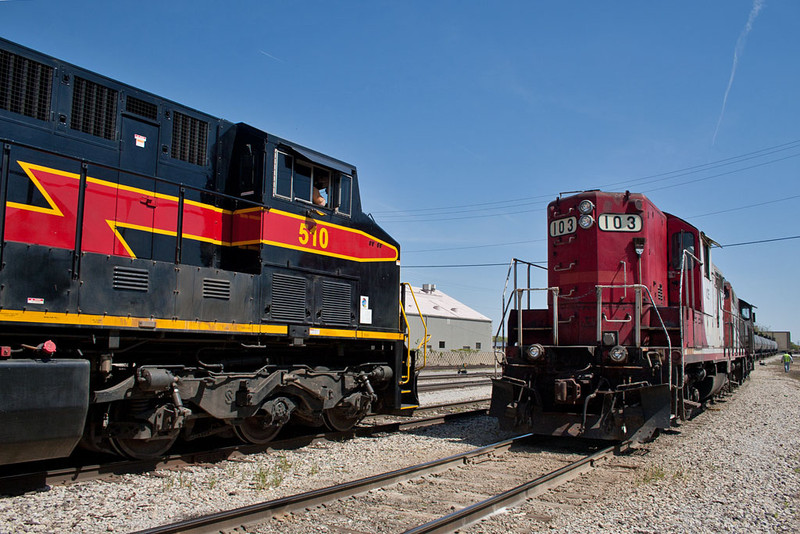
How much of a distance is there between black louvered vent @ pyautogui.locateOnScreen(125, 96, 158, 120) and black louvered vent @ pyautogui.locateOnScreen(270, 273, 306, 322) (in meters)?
2.24

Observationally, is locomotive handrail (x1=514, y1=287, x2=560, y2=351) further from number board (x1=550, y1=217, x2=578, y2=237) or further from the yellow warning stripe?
the yellow warning stripe

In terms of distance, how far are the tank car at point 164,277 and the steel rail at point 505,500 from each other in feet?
9.57

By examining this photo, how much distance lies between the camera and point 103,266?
204 inches

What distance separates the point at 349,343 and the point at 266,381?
179 centimetres

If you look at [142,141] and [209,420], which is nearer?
[142,141]

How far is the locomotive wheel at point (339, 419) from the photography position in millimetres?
8134

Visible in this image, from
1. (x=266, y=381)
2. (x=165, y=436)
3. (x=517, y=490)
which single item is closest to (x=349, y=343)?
(x=266, y=381)

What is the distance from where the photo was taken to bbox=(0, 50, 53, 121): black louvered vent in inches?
211

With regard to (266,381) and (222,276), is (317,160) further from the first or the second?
(266,381)

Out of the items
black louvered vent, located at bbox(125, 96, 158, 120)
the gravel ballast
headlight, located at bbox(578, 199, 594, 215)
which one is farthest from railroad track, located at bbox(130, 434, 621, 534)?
black louvered vent, located at bbox(125, 96, 158, 120)

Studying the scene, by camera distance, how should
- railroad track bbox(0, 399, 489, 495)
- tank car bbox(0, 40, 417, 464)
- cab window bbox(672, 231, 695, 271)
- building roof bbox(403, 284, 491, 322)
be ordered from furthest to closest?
building roof bbox(403, 284, 491, 322), cab window bbox(672, 231, 695, 271), railroad track bbox(0, 399, 489, 495), tank car bbox(0, 40, 417, 464)

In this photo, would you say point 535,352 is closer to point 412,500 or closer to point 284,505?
point 412,500

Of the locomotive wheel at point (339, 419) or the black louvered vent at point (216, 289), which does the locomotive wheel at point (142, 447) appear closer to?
the black louvered vent at point (216, 289)

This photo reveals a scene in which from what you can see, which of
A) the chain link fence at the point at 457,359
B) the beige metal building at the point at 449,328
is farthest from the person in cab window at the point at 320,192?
the beige metal building at the point at 449,328
